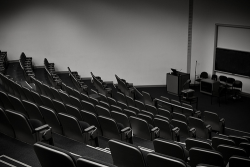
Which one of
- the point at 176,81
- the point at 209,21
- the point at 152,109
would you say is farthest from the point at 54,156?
the point at 209,21

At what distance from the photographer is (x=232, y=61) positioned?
10.6 meters

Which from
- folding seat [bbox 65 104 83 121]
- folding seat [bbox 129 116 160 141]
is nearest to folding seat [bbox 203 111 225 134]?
folding seat [bbox 129 116 160 141]

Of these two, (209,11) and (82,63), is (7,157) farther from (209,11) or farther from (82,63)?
(209,11)

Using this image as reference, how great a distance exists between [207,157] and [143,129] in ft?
5.89

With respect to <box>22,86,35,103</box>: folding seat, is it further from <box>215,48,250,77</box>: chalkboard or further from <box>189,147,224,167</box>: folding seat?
<box>215,48,250,77</box>: chalkboard

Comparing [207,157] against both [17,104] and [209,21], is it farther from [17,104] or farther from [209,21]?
[209,21]

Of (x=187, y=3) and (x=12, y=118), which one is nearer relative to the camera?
(x=12, y=118)

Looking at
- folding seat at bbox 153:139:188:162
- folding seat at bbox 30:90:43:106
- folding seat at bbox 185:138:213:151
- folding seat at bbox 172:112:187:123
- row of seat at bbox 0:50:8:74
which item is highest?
row of seat at bbox 0:50:8:74

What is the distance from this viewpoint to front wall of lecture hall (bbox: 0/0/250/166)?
432 inches

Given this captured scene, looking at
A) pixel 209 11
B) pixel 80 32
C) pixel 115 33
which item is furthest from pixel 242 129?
pixel 80 32

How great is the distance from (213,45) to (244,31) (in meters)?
1.30

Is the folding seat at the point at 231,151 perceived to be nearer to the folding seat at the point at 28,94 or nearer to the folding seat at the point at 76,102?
the folding seat at the point at 76,102

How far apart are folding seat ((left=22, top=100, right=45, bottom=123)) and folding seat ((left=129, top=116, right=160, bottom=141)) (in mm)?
1521

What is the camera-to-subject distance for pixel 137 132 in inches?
205
